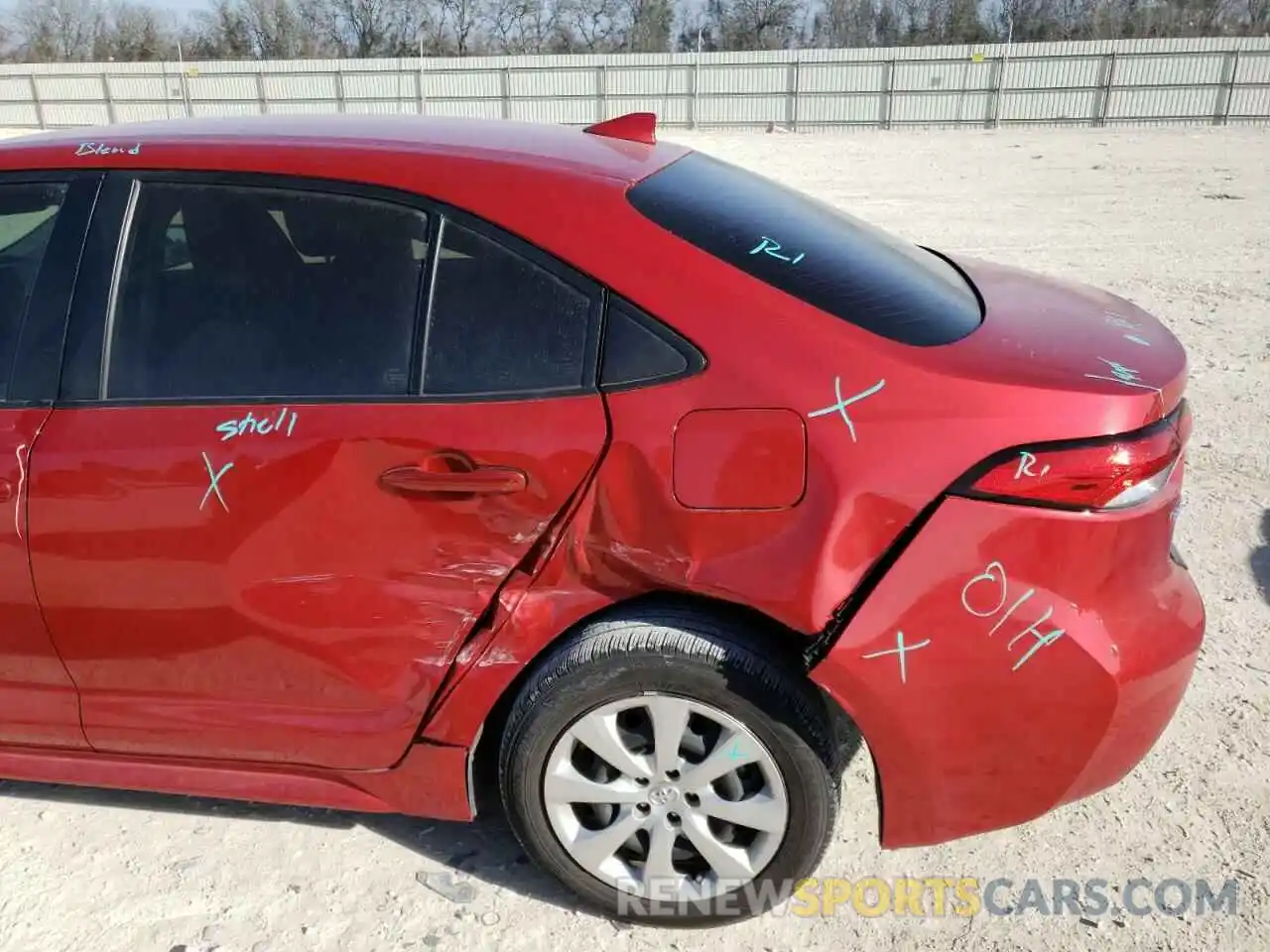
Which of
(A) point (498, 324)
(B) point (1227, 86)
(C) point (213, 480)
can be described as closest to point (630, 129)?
(A) point (498, 324)

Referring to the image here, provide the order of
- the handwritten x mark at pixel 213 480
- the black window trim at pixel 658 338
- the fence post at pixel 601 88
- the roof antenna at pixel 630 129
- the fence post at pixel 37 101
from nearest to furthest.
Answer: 1. the black window trim at pixel 658 338
2. the handwritten x mark at pixel 213 480
3. the roof antenna at pixel 630 129
4. the fence post at pixel 601 88
5. the fence post at pixel 37 101

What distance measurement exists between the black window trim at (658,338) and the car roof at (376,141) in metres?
0.37

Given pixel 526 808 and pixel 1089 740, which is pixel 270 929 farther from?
pixel 1089 740

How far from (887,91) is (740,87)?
495 centimetres

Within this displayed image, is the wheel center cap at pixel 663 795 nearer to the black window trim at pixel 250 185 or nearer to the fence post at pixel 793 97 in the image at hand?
the black window trim at pixel 250 185

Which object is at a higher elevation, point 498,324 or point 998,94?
point 498,324

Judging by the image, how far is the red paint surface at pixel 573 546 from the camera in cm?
204

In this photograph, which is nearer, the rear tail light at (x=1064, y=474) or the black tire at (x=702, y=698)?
the rear tail light at (x=1064, y=474)

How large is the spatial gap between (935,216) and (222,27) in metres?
66.2

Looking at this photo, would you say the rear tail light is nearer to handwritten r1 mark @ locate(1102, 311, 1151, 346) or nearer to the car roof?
handwritten r1 mark @ locate(1102, 311, 1151, 346)

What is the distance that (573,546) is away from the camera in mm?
2168

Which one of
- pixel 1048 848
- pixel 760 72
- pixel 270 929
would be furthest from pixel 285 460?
pixel 760 72

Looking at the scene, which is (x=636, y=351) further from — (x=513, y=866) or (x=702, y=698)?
(x=513, y=866)

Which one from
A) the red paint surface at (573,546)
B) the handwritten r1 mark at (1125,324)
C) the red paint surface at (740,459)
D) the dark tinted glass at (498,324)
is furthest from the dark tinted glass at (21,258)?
the handwritten r1 mark at (1125,324)
